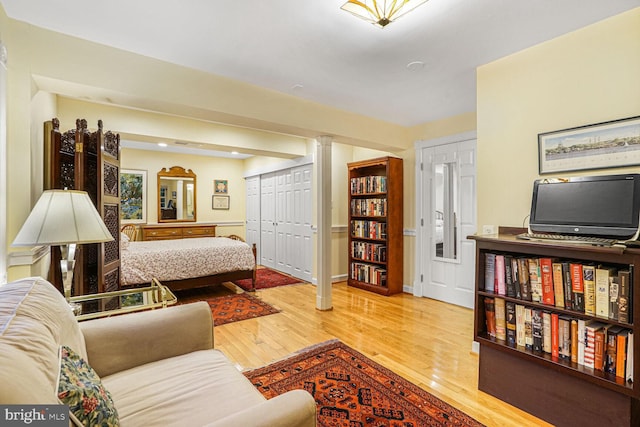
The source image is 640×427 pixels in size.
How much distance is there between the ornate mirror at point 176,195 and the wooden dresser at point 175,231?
203mm

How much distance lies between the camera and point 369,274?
467cm

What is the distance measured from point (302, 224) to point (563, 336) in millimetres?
4045

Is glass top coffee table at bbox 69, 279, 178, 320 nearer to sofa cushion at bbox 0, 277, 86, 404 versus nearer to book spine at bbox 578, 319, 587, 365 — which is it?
sofa cushion at bbox 0, 277, 86, 404

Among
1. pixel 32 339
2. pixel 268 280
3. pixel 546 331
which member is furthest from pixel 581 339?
pixel 268 280

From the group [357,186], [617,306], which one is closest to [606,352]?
[617,306]

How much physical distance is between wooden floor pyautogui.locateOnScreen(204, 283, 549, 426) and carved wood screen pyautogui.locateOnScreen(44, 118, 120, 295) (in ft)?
3.92

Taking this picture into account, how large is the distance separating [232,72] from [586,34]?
2.67 metres

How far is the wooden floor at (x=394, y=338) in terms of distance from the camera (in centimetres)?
207

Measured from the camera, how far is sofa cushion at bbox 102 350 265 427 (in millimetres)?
1126

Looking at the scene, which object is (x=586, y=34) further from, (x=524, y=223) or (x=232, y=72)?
(x=232, y=72)

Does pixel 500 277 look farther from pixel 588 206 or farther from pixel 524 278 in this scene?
pixel 588 206

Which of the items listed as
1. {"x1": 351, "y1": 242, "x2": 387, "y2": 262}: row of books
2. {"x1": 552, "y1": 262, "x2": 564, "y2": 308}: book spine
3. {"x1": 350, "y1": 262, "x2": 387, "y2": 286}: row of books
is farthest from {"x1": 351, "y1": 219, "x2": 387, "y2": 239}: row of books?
{"x1": 552, "y1": 262, "x2": 564, "y2": 308}: book spine

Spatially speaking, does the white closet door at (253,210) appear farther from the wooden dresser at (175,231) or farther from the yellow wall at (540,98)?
the yellow wall at (540,98)

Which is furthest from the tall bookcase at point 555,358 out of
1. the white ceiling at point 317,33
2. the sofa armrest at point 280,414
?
the sofa armrest at point 280,414
